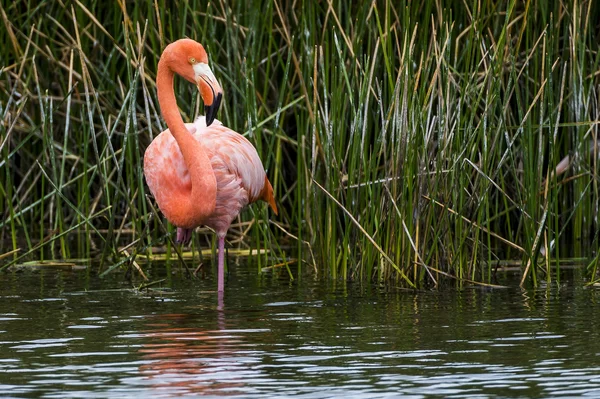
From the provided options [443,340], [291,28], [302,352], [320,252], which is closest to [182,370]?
[302,352]

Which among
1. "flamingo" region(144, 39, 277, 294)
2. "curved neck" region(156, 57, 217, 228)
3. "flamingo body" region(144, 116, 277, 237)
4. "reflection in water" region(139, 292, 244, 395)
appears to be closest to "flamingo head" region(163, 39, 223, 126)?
"flamingo" region(144, 39, 277, 294)

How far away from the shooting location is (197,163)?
6.16m

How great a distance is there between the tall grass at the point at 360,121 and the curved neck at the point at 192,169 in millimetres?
320

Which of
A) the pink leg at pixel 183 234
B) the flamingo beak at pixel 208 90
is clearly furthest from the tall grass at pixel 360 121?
the flamingo beak at pixel 208 90

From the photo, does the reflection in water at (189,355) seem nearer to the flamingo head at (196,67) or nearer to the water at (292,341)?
the water at (292,341)

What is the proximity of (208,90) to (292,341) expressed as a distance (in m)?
1.62

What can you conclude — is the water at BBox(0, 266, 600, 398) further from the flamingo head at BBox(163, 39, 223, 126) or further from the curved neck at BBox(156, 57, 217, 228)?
the flamingo head at BBox(163, 39, 223, 126)

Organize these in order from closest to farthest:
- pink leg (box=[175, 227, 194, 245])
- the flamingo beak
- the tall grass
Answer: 1. the flamingo beak
2. the tall grass
3. pink leg (box=[175, 227, 194, 245])

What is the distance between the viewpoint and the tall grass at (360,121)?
6.05 m

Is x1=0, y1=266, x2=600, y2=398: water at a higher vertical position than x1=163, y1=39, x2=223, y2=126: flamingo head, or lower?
lower

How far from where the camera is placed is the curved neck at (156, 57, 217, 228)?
20.3 ft

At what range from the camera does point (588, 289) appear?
6.02 meters

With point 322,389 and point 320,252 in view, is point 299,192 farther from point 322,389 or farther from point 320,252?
point 322,389

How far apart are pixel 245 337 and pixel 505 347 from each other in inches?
40.0
